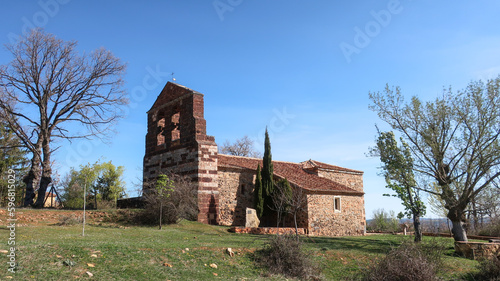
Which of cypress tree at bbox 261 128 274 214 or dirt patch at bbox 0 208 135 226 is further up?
cypress tree at bbox 261 128 274 214

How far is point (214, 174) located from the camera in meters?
21.4

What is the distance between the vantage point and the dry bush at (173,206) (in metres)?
18.2

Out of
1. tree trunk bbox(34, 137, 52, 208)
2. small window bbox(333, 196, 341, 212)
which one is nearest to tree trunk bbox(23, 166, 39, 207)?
tree trunk bbox(34, 137, 52, 208)

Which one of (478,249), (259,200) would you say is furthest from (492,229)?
(259,200)

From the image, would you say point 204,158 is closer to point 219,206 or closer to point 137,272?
point 219,206

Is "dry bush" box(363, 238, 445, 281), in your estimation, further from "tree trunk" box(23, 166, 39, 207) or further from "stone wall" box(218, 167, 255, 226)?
"tree trunk" box(23, 166, 39, 207)

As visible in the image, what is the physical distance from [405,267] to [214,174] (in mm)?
12591

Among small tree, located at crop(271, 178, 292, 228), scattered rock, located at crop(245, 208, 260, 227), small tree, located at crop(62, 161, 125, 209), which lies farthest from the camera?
small tree, located at crop(62, 161, 125, 209)

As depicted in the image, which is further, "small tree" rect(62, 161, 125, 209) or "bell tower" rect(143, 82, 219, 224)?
"small tree" rect(62, 161, 125, 209)

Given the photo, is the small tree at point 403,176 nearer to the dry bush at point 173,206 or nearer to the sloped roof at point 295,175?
the sloped roof at point 295,175

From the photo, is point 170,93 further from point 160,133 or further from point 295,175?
point 295,175

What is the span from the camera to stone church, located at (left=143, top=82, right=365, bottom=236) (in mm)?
21127

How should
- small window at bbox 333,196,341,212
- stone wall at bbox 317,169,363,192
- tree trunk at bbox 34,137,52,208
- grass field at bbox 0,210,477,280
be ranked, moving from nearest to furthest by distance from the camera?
grass field at bbox 0,210,477,280
tree trunk at bbox 34,137,52,208
small window at bbox 333,196,341,212
stone wall at bbox 317,169,363,192

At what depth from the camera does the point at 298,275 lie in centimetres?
1113
